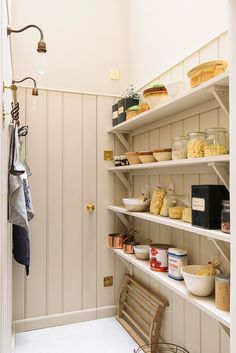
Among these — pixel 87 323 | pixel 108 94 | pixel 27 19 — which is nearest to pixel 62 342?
pixel 87 323

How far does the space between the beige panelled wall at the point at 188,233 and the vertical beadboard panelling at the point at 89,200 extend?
53 centimetres

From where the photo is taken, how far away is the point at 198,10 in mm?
1831

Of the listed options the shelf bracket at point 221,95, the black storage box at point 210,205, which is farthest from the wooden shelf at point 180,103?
the black storage box at point 210,205

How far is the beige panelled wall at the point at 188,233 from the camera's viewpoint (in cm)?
169

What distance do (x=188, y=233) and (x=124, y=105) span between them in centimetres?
121

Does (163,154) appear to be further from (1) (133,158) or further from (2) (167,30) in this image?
(2) (167,30)

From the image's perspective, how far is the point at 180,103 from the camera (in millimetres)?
1771

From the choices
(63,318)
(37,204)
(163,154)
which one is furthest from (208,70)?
(63,318)

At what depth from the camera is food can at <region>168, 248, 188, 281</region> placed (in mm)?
1788

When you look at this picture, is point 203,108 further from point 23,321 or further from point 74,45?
point 23,321

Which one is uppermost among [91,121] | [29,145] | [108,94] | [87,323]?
[108,94]

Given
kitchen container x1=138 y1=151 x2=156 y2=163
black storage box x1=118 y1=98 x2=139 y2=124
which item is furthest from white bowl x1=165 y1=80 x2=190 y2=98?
black storage box x1=118 y1=98 x2=139 y2=124

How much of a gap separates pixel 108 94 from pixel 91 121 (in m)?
Answer: 0.32

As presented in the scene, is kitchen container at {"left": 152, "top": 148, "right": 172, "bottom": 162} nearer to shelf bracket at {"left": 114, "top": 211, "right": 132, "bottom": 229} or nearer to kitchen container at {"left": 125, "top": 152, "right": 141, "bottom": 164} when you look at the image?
kitchen container at {"left": 125, "top": 152, "right": 141, "bottom": 164}
